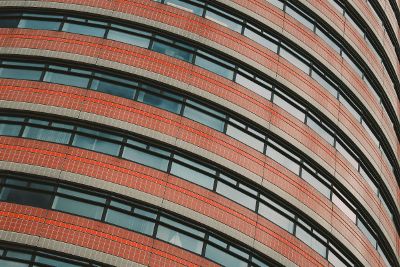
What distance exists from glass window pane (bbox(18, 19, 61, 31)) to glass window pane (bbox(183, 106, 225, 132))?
227 inches

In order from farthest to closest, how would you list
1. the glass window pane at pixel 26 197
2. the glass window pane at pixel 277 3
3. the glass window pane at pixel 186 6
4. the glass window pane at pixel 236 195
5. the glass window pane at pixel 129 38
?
the glass window pane at pixel 277 3 < the glass window pane at pixel 186 6 < the glass window pane at pixel 129 38 < the glass window pane at pixel 236 195 < the glass window pane at pixel 26 197

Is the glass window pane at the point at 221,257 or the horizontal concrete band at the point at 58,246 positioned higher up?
the glass window pane at the point at 221,257

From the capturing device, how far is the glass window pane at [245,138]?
25.4m

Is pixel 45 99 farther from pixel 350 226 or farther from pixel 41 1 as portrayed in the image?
pixel 350 226

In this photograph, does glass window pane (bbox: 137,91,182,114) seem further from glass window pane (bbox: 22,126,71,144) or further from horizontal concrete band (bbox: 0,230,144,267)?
horizontal concrete band (bbox: 0,230,144,267)

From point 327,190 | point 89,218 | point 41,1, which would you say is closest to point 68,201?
Answer: point 89,218

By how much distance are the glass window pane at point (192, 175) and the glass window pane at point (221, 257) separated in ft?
7.18

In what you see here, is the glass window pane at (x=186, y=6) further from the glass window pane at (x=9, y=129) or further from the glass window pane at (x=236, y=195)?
the glass window pane at (x=9, y=129)

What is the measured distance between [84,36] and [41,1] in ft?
7.60

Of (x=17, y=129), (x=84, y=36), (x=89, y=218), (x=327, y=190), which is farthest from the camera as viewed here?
(x=327, y=190)

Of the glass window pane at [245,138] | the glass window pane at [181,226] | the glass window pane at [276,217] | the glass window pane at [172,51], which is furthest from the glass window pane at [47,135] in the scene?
the glass window pane at [276,217]

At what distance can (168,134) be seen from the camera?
23906 mm

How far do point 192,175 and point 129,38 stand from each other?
229 inches

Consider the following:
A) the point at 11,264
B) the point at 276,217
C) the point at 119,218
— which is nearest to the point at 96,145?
the point at 119,218
